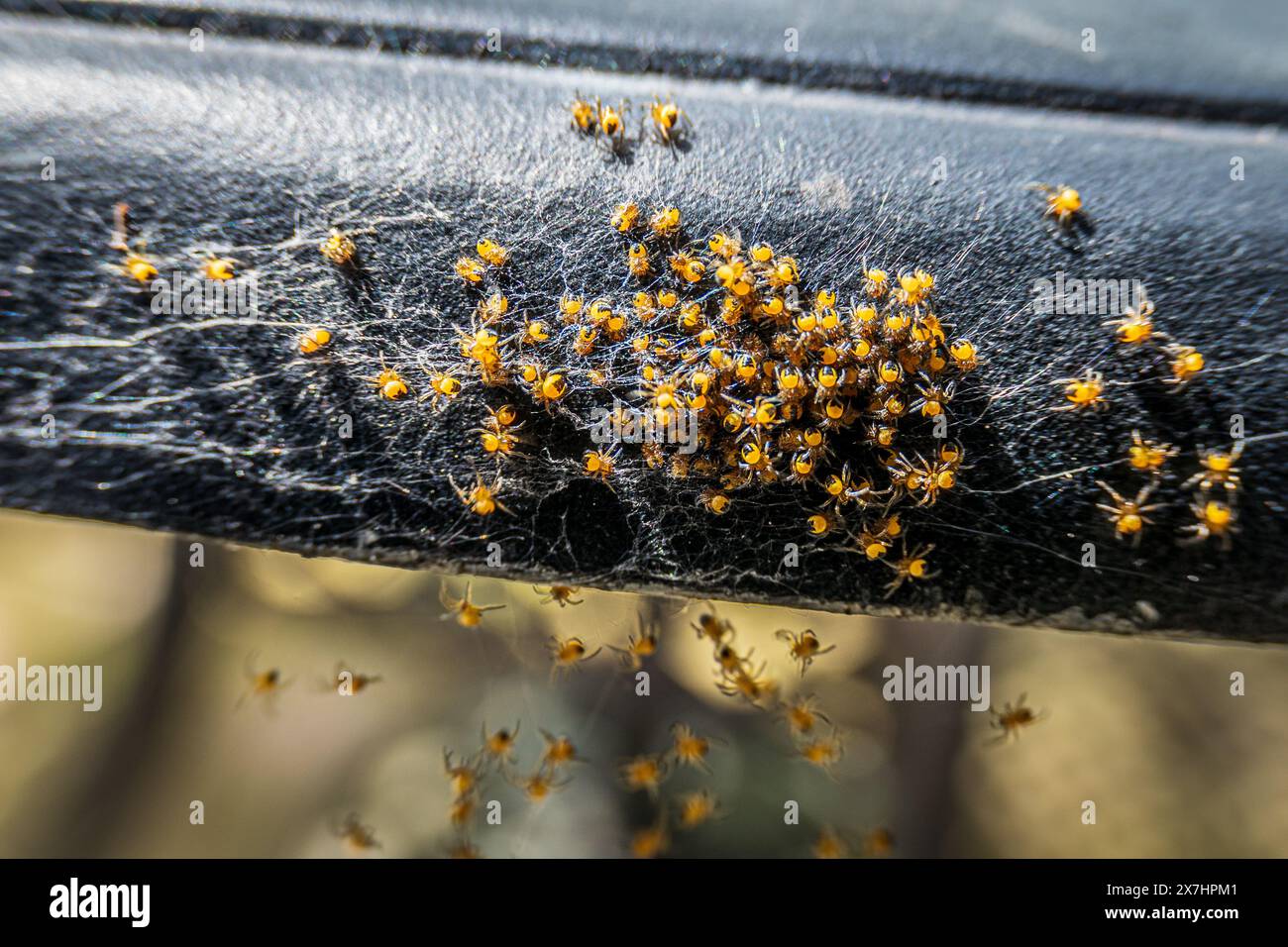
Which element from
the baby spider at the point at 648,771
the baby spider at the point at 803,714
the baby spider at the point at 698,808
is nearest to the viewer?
the baby spider at the point at 803,714

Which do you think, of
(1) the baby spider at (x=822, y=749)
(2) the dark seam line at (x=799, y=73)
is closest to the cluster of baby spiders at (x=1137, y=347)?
(2) the dark seam line at (x=799, y=73)

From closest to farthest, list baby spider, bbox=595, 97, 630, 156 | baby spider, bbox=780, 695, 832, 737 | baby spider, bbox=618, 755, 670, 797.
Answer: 1. baby spider, bbox=595, 97, 630, 156
2. baby spider, bbox=780, 695, 832, 737
3. baby spider, bbox=618, 755, 670, 797

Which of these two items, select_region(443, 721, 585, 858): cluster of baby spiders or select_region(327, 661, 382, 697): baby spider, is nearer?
select_region(443, 721, 585, 858): cluster of baby spiders

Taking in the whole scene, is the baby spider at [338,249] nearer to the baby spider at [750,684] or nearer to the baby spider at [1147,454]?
the baby spider at [750,684]

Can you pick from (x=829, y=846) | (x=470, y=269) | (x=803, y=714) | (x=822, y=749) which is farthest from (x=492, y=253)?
(x=829, y=846)

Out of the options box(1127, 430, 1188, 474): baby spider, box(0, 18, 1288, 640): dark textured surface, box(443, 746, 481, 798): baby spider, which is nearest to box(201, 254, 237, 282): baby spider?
box(0, 18, 1288, 640): dark textured surface

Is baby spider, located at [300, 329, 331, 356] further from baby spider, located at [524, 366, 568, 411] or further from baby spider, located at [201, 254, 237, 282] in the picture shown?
baby spider, located at [524, 366, 568, 411]

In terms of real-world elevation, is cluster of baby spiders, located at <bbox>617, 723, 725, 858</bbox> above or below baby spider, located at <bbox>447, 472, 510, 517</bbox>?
below
